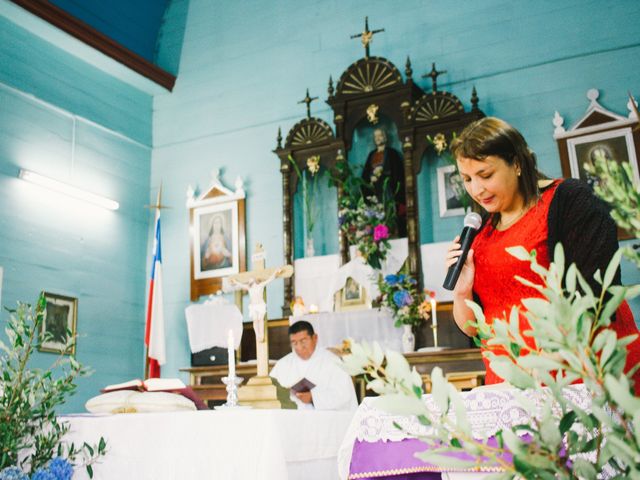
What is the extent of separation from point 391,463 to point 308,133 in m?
6.08

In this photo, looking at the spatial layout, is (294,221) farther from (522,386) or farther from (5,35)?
(522,386)

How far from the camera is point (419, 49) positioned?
7773 mm

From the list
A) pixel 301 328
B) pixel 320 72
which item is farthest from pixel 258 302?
pixel 320 72

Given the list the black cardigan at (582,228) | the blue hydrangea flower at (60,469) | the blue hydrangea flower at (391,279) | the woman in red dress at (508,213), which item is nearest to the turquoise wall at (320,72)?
the blue hydrangea flower at (391,279)

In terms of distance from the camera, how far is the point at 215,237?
841 cm

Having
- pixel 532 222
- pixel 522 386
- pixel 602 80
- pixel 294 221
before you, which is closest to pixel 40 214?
pixel 294 221

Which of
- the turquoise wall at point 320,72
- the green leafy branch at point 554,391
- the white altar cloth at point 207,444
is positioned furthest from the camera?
the turquoise wall at point 320,72

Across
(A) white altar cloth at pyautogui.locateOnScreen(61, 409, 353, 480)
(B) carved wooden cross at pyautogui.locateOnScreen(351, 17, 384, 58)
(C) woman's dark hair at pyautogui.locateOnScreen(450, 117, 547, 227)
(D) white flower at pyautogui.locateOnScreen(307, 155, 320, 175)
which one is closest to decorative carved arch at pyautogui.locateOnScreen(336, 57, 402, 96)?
(B) carved wooden cross at pyautogui.locateOnScreen(351, 17, 384, 58)

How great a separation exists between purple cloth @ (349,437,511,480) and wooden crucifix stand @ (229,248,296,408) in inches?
52.0

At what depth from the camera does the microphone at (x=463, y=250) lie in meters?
1.78

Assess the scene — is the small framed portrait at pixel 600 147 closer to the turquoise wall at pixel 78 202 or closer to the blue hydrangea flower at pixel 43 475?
the turquoise wall at pixel 78 202

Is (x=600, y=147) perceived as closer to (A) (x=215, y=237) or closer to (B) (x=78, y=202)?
(A) (x=215, y=237)

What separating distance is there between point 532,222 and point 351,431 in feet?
2.67

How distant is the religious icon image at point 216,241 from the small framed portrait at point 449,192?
2.44 metres
